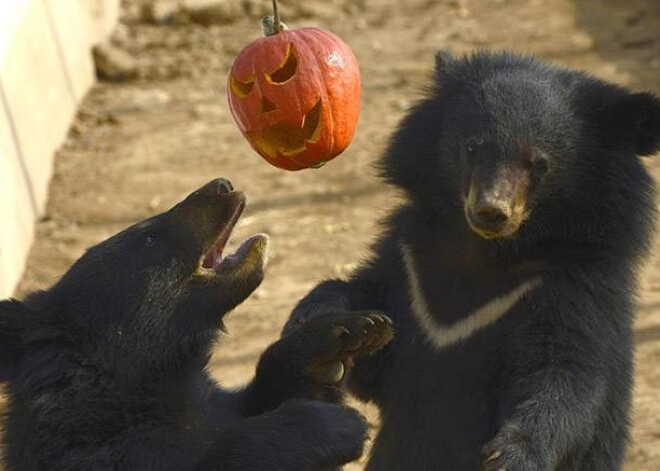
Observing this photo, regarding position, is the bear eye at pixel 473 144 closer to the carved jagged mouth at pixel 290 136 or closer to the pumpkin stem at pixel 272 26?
the carved jagged mouth at pixel 290 136

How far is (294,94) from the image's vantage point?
5047mm

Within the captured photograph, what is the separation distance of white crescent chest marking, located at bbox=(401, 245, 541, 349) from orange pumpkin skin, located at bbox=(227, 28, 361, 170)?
21.2 inches

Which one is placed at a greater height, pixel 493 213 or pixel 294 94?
pixel 294 94

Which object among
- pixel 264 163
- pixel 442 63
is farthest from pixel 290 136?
pixel 264 163

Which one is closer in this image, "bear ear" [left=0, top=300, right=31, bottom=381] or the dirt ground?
"bear ear" [left=0, top=300, right=31, bottom=381]

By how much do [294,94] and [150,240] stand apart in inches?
25.6

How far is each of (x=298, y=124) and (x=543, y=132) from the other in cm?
78

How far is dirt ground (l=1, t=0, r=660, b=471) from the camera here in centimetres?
798

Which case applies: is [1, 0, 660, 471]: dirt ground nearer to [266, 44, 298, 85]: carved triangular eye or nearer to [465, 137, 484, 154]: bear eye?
[465, 137, 484, 154]: bear eye

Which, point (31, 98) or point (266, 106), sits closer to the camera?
point (266, 106)

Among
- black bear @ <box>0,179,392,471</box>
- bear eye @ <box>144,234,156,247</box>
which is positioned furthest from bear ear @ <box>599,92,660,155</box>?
bear eye @ <box>144,234,156,247</box>

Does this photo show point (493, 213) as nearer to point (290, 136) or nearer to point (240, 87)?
point (290, 136)

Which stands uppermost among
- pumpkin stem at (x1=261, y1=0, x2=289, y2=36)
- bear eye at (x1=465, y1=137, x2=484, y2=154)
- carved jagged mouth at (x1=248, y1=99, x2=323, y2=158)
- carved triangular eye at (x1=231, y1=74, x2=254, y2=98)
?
pumpkin stem at (x1=261, y1=0, x2=289, y2=36)

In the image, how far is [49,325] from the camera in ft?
15.8
